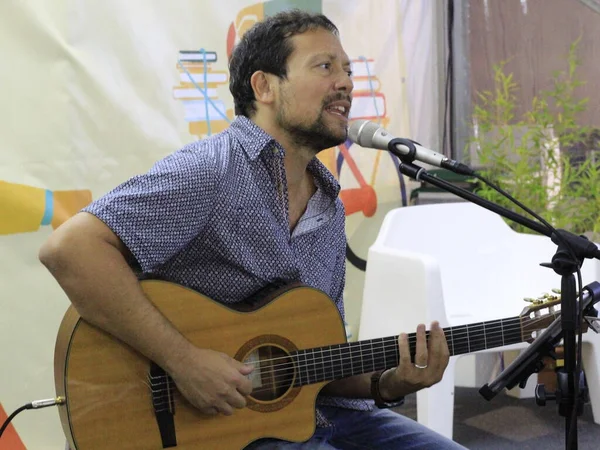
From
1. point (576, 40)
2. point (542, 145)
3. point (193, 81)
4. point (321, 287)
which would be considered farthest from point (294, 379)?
point (576, 40)

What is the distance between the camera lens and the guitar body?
1.71 m

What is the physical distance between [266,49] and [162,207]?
58 centimetres

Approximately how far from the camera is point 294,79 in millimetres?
2078

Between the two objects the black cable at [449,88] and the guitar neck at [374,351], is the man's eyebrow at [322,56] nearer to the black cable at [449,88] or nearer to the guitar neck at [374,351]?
the guitar neck at [374,351]

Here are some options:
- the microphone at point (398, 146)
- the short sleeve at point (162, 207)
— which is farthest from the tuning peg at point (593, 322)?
the short sleeve at point (162, 207)

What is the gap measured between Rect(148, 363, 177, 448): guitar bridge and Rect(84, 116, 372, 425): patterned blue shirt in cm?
22

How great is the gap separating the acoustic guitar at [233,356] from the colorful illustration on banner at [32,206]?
1.23 m

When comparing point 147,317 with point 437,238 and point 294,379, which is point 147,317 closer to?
point 294,379

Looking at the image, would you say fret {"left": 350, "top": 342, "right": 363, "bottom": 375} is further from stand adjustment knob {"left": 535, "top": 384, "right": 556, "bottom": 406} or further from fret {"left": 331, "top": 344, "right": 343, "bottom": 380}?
stand adjustment knob {"left": 535, "top": 384, "right": 556, "bottom": 406}

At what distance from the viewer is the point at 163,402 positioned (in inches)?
69.9

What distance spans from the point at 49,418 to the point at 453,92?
2799mm

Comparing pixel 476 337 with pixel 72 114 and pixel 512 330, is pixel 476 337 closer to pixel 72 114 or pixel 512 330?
pixel 512 330

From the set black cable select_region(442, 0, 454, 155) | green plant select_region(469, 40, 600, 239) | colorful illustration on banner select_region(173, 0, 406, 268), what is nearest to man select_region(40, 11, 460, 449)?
colorful illustration on banner select_region(173, 0, 406, 268)

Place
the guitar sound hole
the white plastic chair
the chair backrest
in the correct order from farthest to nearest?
the chair backrest → the white plastic chair → the guitar sound hole
